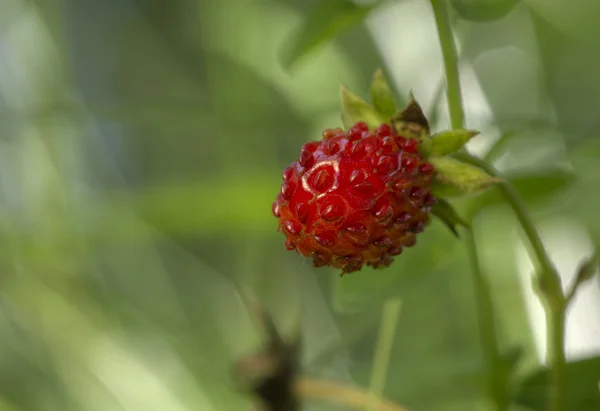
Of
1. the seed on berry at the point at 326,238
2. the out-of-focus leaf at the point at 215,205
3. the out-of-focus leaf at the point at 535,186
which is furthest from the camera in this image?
the out-of-focus leaf at the point at 215,205

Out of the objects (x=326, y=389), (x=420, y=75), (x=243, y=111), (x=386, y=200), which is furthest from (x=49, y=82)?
(x=386, y=200)

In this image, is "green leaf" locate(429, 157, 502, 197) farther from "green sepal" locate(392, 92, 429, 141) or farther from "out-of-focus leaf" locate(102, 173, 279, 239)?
"out-of-focus leaf" locate(102, 173, 279, 239)

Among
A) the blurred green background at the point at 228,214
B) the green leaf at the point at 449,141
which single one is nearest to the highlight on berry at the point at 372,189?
the green leaf at the point at 449,141

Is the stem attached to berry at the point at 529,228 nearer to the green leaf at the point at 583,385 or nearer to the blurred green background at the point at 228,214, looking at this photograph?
the green leaf at the point at 583,385

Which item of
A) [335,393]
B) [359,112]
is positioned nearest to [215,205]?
[335,393]

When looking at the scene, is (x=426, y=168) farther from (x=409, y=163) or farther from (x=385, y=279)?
(x=385, y=279)

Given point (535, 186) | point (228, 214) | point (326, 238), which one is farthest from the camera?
point (228, 214)

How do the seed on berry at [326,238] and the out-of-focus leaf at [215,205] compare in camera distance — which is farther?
the out-of-focus leaf at [215,205]

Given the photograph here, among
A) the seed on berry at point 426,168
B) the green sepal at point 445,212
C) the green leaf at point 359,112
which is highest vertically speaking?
the green leaf at point 359,112

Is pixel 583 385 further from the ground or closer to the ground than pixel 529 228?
closer to the ground

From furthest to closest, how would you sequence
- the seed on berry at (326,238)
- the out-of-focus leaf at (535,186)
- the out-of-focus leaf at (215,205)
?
1. the out-of-focus leaf at (215,205)
2. the out-of-focus leaf at (535,186)
3. the seed on berry at (326,238)
